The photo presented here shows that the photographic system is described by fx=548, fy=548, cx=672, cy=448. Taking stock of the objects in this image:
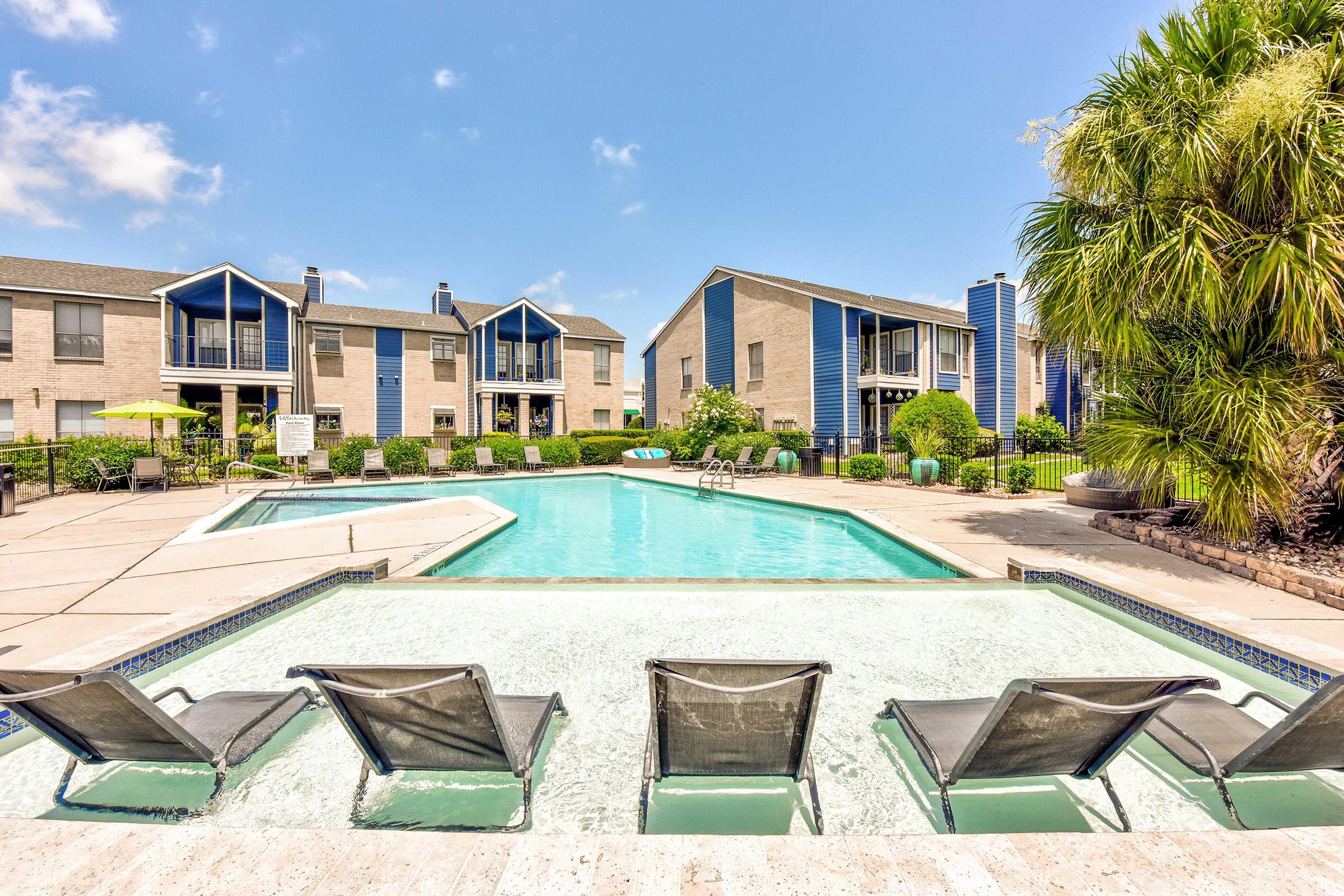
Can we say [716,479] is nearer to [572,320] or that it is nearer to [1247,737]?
[1247,737]

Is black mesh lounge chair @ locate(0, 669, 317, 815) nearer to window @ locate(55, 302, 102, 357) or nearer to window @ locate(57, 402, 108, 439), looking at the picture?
window @ locate(57, 402, 108, 439)

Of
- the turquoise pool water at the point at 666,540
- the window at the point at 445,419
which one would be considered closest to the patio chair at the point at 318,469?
the turquoise pool water at the point at 666,540

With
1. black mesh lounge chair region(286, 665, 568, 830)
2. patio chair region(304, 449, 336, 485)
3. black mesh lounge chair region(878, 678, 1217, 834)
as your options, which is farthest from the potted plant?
patio chair region(304, 449, 336, 485)

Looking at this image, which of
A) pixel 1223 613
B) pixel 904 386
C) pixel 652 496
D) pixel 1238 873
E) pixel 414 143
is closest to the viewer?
pixel 1238 873

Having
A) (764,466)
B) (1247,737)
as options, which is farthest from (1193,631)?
(764,466)

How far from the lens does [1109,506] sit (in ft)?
34.1

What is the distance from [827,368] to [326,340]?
76.6 ft

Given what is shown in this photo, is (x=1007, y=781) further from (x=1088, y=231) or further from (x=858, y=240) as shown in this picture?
(x=858, y=240)

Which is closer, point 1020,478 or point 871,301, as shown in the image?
point 1020,478

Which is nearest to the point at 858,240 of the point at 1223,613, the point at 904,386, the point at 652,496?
the point at 904,386

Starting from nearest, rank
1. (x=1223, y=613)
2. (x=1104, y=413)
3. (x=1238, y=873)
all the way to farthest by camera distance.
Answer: (x=1238, y=873), (x=1223, y=613), (x=1104, y=413)

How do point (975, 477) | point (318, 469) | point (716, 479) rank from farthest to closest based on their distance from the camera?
point (318, 469), point (716, 479), point (975, 477)

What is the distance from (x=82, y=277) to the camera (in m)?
22.5

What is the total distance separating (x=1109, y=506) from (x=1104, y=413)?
11.7ft
